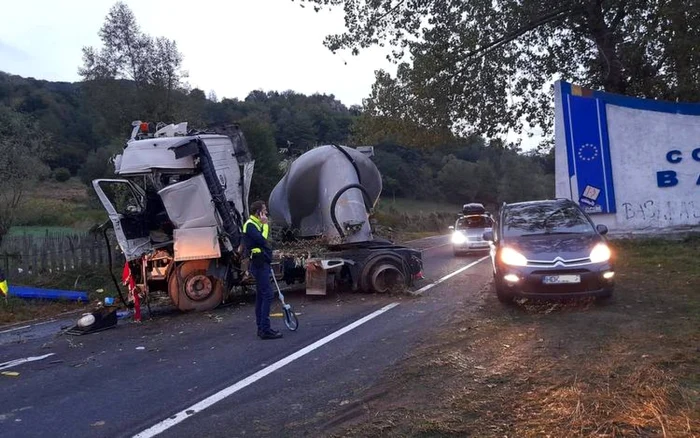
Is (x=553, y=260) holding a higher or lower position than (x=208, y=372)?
higher

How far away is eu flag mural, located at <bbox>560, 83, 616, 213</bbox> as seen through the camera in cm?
1673

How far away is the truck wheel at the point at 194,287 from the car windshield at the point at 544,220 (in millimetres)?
5163

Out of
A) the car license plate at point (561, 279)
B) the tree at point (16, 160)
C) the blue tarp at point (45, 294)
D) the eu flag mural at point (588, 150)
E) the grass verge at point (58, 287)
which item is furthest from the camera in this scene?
the tree at point (16, 160)

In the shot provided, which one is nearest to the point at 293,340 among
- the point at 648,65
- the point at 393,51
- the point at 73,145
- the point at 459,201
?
the point at 393,51

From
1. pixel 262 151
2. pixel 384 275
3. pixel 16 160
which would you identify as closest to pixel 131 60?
pixel 262 151

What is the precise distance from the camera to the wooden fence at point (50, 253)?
13539mm

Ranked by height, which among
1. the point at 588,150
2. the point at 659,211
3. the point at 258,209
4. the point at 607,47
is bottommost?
the point at 659,211

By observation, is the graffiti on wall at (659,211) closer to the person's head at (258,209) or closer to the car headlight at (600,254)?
the car headlight at (600,254)

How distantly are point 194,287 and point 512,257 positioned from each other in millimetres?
5450

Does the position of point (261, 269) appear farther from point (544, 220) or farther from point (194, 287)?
point (544, 220)

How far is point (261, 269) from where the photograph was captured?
8.11 meters

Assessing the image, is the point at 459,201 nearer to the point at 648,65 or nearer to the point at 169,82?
the point at 169,82

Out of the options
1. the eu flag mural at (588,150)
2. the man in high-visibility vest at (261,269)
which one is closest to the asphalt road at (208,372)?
the man in high-visibility vest at (261,269)

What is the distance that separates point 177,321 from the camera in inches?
388
